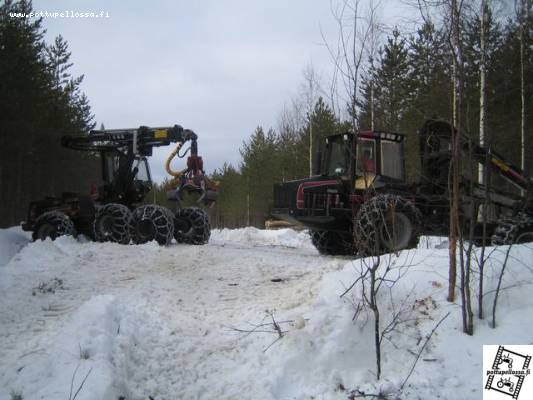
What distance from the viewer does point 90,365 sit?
12.3 ft

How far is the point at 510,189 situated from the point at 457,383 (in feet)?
19.1

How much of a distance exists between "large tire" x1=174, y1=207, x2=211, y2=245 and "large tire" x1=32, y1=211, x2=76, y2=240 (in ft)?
8.02

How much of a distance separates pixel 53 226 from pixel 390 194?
25.5 feet

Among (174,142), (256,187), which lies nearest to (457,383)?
(174,142)

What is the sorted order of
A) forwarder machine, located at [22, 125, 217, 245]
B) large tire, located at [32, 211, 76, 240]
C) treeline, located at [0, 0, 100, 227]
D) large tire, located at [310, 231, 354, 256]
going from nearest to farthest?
1. large tire, located at [310, 231, 354, 256]
2. forwarder machine, located at [22, 125, 217, 245]
3. large tire, located at [32, 211, 76, 240]
4. treeline, located at [0, 0, 100, 227]

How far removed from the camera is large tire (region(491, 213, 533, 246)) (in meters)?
7.02

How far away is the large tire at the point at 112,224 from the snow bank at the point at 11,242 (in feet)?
6.23

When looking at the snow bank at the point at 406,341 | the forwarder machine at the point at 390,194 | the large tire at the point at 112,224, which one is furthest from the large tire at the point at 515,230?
the large tire at the point at 112,224

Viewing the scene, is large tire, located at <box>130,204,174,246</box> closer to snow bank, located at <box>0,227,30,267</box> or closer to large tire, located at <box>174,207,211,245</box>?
large tire, located at <box>174,207,211,245</box>

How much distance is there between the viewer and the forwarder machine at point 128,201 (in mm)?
10883

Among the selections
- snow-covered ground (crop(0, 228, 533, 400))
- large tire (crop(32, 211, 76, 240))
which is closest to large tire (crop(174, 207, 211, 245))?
large tire (crop(32, 211, 76, 240))

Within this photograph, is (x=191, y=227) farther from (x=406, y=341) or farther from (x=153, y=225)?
(x=406, y=341)

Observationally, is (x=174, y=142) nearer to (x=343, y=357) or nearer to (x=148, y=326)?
(x=148, y=326)

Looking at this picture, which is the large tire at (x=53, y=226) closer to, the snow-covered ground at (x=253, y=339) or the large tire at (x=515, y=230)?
the snow-covered ground at (x=253, y=339)
